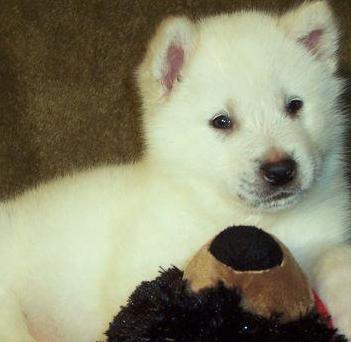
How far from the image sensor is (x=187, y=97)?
6.09 feet

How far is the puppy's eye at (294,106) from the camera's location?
1793 millimetres

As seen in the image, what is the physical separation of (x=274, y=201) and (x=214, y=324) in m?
→ 0.72

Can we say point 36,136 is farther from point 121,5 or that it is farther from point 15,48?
point 121,5

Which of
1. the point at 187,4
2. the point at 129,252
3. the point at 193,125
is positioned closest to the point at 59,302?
the point at 129,252

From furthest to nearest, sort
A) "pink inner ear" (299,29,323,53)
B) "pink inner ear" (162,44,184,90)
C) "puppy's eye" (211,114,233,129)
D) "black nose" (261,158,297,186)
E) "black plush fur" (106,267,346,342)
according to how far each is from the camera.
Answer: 1. "pink inner ear" (299,29,323,53)
2. "pink inner ear" (162,44,184,90)
3. "puppy's eye" (211,114,233,129)
4. "black nose" (261,158,297,186)
5. "black plush fur" (106,267,346,342)

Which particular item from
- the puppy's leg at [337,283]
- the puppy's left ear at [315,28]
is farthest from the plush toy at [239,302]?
the puppy's left ear at [315,28]

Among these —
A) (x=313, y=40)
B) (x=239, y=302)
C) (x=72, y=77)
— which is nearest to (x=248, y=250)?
(x=239, y=302)

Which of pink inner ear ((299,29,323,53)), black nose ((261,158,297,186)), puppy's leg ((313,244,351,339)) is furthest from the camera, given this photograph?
pink inner ear ((299,29,323,53))

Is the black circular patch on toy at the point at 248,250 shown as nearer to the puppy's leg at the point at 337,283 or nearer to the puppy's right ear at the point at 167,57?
the puppy's leg at the point at 337,283

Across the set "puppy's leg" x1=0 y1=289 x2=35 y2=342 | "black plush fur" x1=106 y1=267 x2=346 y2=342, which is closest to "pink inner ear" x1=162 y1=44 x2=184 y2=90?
"puppy's leg" x1=0 y1=289 x2=35 y2=342

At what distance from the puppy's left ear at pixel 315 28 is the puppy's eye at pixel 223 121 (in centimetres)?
38

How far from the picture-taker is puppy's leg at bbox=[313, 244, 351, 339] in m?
1.45

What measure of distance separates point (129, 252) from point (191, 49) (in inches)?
24.6

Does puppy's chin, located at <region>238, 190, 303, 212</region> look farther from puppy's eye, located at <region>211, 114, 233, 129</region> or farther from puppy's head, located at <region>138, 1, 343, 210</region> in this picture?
puppy's eye, located at <region>211, 114, 233, 129</region>
